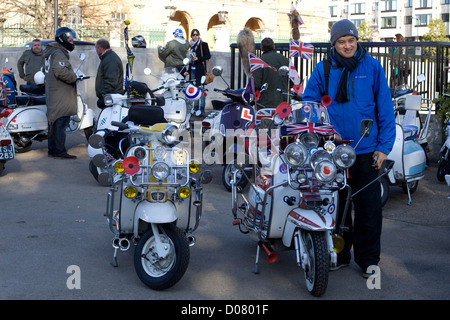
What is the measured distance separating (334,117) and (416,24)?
308 feet

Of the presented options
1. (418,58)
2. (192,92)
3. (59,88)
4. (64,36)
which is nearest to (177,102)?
(192,92)

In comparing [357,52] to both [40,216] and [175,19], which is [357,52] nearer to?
[40,216]

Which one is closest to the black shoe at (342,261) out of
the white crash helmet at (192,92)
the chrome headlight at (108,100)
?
the chrome headlight at (108,100)

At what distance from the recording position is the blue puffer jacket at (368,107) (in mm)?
6125

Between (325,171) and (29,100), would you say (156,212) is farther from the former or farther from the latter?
(29,100)

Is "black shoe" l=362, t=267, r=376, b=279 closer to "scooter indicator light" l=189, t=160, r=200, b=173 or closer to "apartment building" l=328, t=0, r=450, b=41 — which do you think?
"scooter indicator light" l=189, t=160, r=200, b=173

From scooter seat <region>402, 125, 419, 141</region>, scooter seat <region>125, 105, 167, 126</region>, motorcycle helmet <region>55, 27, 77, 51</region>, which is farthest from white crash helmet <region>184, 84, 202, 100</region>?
scooter seat <region>125, 105, 167, 126</region>

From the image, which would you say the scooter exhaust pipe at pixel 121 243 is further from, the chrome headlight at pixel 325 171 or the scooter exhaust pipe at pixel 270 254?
the chrome headlight at pixel 325 171

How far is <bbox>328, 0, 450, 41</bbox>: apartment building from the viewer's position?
309 feet

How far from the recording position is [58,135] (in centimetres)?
1240

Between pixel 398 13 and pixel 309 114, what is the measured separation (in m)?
96.2

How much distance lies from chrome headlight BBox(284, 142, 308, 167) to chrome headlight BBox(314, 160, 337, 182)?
0.12 meters

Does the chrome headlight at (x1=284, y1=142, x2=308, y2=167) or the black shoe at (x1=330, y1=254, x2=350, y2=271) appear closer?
the chrome headlight at (x1=284, y1=142, x2=308, y2=167)
